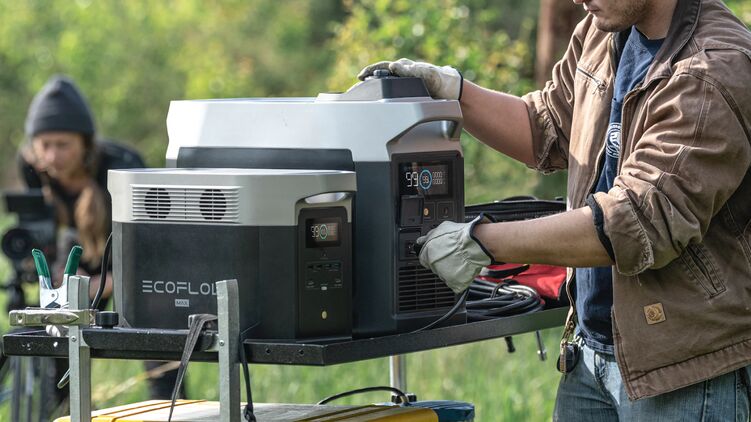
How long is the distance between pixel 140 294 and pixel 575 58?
129 centimetres

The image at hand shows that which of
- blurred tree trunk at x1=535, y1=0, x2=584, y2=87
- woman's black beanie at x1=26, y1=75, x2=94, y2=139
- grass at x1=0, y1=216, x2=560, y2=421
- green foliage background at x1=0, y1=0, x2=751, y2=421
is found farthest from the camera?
green foliage background at x1=0, y1=0, x2=751, y2=421

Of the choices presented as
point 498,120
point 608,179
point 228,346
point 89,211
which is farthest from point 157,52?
point 228,346

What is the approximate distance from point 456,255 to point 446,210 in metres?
0.17

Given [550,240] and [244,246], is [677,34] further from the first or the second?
[244,246]

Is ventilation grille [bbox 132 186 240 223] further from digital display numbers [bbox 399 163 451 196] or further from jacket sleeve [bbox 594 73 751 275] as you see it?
jacket sleeve [bbox 594 73 751 275]

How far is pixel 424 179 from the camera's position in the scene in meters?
2.75

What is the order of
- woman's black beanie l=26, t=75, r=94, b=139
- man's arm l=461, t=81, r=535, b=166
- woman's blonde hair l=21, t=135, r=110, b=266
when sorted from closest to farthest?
man's arm l=461, t=81, r=535, b=166
woman's blonde hair l=21, t=135, r=110, b=266
woman's black beanie l=26, t=75, r=94, b=139

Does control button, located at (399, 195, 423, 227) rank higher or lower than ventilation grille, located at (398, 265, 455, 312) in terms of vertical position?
higher

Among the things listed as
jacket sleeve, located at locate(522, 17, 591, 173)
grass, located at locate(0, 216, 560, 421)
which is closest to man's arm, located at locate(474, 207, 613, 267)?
jacket sleeve, located at locate(522, 17, 591, 173)

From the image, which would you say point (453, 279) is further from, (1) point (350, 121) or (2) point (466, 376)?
(2) point (466, 376)

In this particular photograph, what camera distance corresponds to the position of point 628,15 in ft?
9.15

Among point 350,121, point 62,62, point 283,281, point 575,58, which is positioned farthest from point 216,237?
point 62,62

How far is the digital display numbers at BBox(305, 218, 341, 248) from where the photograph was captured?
257cm

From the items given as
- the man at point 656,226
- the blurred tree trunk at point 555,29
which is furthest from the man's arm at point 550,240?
the blurred tree trunk at point 555,29
